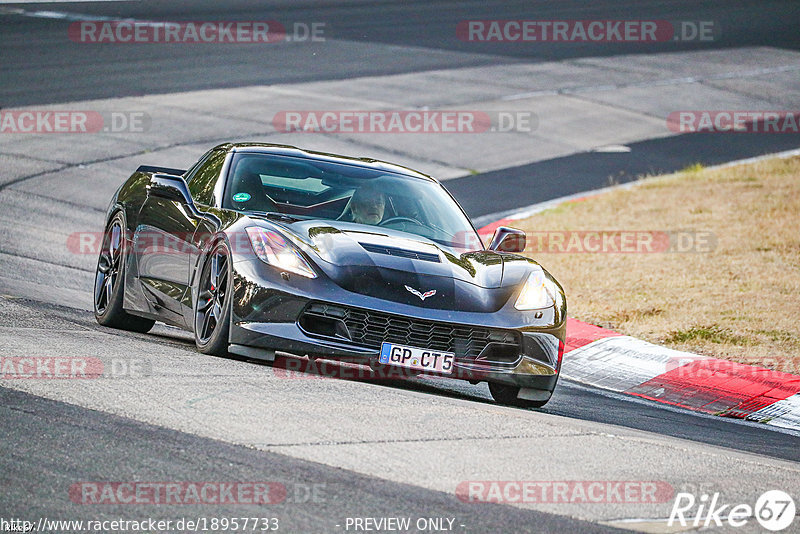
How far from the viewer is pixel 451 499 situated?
481 centimetres

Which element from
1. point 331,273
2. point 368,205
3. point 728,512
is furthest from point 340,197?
point 728,512

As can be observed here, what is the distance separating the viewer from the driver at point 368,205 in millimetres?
8102

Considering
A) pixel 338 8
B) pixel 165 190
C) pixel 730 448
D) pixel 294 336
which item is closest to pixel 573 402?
pixel 730 448

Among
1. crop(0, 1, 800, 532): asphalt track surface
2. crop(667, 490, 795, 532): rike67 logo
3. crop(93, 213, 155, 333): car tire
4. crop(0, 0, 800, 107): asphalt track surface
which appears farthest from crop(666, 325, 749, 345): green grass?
crop(0, 0, 800, 107): asphalt track surface

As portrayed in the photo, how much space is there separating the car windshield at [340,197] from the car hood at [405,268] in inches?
12.4

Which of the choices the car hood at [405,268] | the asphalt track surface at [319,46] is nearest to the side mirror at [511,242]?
the car hood at [405,268]

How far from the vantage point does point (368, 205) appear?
323 inches

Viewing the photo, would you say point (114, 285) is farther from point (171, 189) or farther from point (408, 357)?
point (408, 357)

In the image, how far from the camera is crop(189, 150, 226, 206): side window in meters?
8.34

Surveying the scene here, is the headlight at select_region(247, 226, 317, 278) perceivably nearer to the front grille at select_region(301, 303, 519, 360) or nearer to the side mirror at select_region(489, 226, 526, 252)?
the front grille at select_region(301, 303, 519, 360)

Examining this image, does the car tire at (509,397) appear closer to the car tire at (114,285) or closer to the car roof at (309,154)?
the car roof at (309,154)

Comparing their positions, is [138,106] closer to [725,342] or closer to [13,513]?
[725,342]

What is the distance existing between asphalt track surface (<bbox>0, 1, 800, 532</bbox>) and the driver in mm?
1113

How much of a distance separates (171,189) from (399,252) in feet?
5.81
